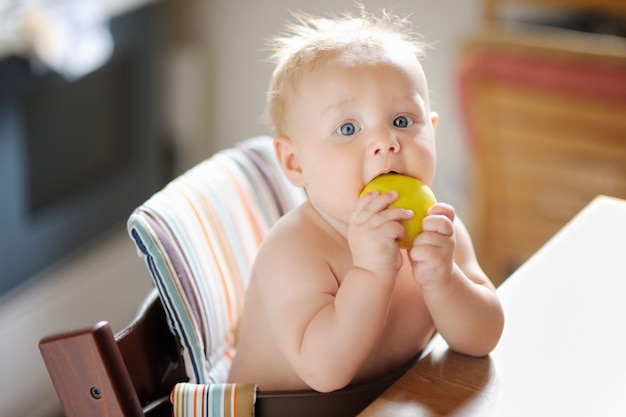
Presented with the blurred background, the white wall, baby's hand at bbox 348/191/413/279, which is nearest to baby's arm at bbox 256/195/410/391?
baby's hand at bbox 348/191/413/279

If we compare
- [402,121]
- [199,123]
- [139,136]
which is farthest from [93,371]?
[199,123]

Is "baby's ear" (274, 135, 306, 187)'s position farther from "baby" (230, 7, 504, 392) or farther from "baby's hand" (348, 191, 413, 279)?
"baby's hand" (348, 191, 413, 279)

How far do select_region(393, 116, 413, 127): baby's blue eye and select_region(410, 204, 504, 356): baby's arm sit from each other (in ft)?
0.36

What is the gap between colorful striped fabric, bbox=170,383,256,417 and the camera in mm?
899

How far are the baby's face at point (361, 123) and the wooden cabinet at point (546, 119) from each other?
1380 mm

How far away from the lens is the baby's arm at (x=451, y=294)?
834 millimetres

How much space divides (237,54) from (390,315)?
232 cm

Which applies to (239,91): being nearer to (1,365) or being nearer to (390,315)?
(1,365)

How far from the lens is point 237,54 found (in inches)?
125

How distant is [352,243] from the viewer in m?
0.85

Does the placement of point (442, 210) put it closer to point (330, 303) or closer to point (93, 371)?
point (330, 303)

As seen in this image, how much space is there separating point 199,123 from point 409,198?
2.39 m

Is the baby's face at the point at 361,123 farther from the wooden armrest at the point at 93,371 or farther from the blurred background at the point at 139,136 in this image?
the blurred background at the point at 139,136

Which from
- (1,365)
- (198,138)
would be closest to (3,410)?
(1,365)
